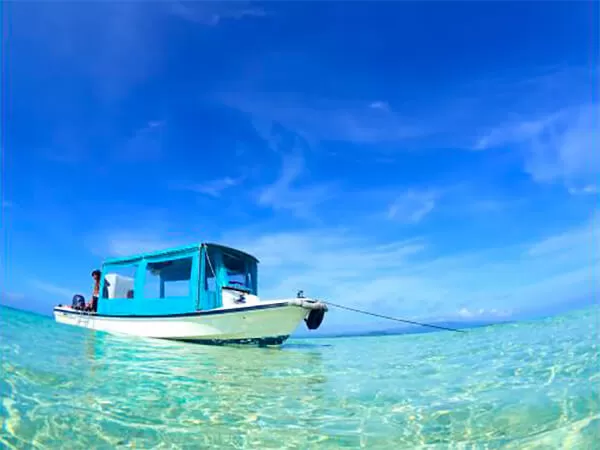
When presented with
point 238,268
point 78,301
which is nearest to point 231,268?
point 238,268

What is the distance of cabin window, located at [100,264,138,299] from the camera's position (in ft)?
49.1

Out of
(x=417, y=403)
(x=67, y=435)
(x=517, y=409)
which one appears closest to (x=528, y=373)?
(x=517, y=409)

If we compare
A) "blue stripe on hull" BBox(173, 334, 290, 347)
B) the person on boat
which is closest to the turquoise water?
"blue stripe on hull" BBox(173, 334, 290, 347)

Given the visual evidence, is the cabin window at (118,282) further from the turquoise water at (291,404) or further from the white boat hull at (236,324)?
the turquoise water at (291,404)

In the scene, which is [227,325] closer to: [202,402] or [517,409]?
[202,402]

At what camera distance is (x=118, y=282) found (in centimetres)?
1505

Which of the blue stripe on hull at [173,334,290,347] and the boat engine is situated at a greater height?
the boat engine

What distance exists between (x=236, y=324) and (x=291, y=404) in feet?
25.6

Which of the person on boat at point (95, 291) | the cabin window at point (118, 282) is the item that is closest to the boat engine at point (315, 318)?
the cabin window at point (118, 282)

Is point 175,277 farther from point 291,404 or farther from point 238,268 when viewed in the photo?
point 291,404

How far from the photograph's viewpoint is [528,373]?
236 inches

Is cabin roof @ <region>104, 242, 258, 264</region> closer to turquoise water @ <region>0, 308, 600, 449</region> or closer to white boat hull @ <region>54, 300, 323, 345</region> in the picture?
white boat hull @ <region>54, 300, 323, 345</region>

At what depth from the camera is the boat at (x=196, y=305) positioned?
11.9 meters

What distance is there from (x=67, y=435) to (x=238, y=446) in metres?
1.49
